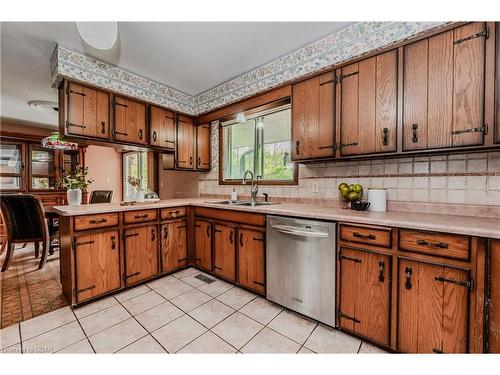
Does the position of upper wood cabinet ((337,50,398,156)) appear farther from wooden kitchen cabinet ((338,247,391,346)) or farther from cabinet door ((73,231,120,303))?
cabinet door ((73,231,120,303))

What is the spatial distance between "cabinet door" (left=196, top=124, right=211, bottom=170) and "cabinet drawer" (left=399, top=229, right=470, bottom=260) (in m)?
2.88

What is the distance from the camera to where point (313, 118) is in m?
2.15

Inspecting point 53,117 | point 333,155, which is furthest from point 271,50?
point 53,117

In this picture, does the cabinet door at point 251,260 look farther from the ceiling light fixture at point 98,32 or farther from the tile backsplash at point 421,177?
the ceiling light fixture at point 98,32

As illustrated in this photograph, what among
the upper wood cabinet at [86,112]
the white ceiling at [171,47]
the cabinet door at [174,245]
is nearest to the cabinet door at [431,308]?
the white ceiling at [171,47]

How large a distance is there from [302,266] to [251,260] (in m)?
0.59

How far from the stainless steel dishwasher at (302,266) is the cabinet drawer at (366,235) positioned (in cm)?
9

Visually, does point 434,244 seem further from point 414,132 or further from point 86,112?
point 86,112

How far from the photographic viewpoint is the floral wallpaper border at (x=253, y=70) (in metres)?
1.86

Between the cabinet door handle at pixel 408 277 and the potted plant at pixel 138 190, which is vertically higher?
the potted plant at pixel 138 190

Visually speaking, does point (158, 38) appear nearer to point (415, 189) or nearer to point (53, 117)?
point (415, 189)

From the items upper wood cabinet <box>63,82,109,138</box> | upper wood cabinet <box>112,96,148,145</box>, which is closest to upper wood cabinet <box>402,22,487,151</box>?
upper wood cabinet <box>112,96,148,145</box>
